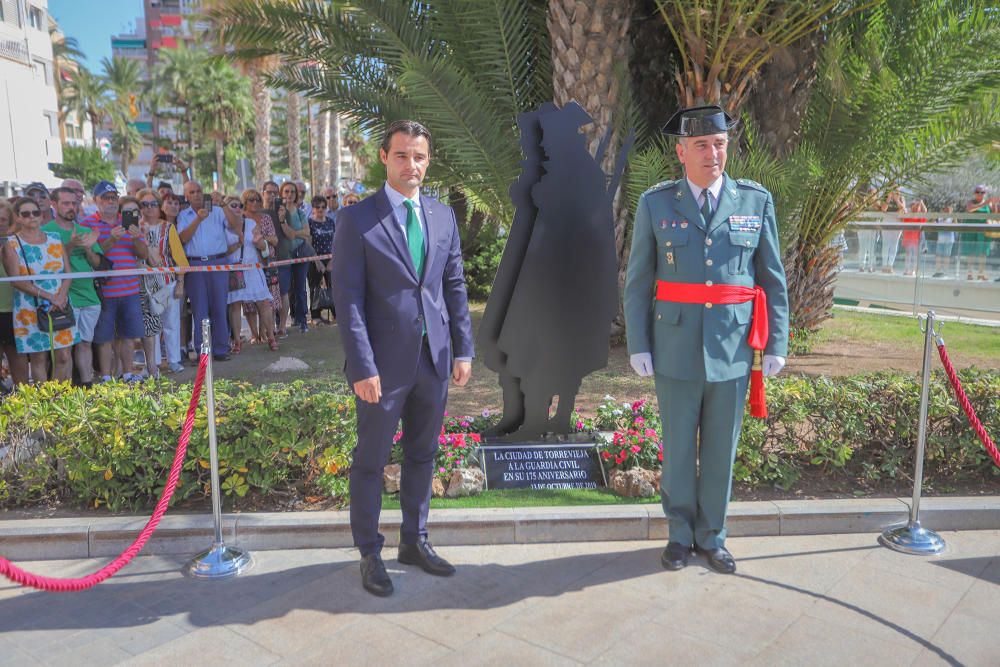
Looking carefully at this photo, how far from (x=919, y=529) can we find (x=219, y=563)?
138 inches

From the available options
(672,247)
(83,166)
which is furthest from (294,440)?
(83,166)

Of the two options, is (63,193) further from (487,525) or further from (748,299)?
(748,299)

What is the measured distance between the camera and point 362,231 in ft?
11.5

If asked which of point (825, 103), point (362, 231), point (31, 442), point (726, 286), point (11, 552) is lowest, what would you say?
point (11, 552)

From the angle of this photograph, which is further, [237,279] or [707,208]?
[237,279]

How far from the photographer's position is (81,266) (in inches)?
280

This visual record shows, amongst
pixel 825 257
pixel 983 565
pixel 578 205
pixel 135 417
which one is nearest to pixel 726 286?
pixel 578 205

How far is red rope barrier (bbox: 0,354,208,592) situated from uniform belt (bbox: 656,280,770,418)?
90.7 inches

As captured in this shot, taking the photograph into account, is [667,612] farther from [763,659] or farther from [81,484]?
[81,484]

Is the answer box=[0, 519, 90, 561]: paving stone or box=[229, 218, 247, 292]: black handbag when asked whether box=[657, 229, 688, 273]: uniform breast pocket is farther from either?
box=[229, 218, 247, 292]: black handbag

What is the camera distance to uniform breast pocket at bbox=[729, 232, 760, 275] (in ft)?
12.5

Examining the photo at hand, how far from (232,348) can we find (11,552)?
551 cm

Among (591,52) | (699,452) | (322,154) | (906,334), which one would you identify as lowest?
(906,334)

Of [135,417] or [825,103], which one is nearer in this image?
[135,417]
